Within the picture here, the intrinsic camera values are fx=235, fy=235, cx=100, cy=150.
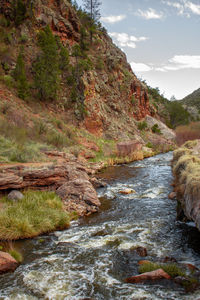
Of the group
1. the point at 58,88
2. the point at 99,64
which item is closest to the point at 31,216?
the point at 58,88

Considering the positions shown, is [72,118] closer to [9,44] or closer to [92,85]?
[92,85]

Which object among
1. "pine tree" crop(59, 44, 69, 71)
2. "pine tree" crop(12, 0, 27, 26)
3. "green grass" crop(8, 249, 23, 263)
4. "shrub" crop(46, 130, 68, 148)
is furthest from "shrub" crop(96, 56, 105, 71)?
"green grass" crop(8, 249, 23, 263)

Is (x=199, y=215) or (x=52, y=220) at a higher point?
(x=199, y=215)

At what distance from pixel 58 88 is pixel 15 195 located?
19740 mm

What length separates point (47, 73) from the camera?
987 inches

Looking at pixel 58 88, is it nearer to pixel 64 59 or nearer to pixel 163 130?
pixel 64 59

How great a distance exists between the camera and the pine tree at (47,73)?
24.6 meters

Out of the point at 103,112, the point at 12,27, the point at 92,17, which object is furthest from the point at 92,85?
the point at 92,17

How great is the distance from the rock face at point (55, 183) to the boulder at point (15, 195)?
0.31 meters

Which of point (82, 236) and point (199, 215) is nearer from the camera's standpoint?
point (199, 215)

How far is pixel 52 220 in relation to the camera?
7.86 m

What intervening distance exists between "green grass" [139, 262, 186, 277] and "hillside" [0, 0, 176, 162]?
8974 millimetres

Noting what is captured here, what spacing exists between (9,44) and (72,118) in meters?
10.8

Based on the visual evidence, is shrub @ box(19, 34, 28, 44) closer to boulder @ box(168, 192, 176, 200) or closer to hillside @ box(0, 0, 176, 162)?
hillside @ box(0, 0, 176, 162)
